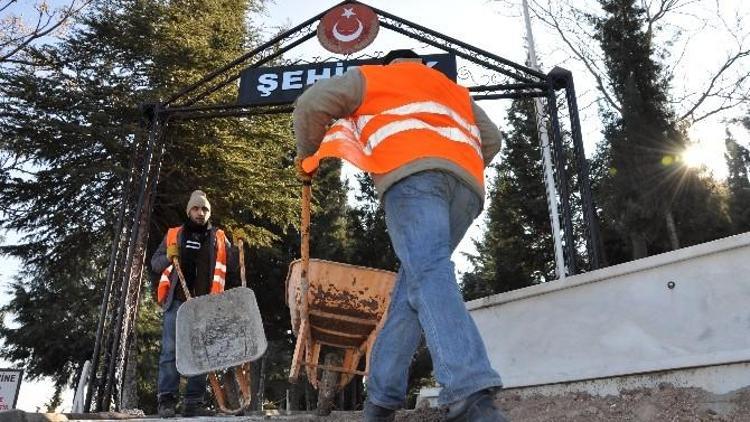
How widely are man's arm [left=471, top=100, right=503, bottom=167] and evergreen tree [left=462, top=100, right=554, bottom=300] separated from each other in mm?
21508

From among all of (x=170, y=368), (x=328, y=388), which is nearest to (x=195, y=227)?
(x=170, y=368)

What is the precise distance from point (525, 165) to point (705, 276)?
24.1 m

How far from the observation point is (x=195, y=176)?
14445mm

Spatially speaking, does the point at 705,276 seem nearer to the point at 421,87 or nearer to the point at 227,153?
the point at 421,87

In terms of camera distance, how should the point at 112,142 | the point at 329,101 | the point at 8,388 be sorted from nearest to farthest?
the point at 329,101, the point at 8,388, the point at 112,142

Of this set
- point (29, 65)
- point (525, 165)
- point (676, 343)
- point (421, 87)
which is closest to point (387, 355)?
point (421, 87)

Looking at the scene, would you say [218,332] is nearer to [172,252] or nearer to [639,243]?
[172,252]

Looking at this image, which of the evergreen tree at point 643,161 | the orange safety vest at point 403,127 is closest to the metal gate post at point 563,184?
the orange safety vest at point 403,127

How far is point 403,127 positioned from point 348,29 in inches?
233

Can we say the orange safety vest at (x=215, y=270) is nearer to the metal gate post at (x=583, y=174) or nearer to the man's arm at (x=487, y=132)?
the man's arm at (x=487, y=132)

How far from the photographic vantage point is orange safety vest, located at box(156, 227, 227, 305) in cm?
554

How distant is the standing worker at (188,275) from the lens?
5.33m

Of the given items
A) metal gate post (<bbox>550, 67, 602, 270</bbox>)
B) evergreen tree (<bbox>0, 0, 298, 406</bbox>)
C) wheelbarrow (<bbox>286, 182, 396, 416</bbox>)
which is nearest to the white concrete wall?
wheelbarrow (<bbox>286, 182, 396, 416</bbox>)

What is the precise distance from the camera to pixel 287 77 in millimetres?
7621
